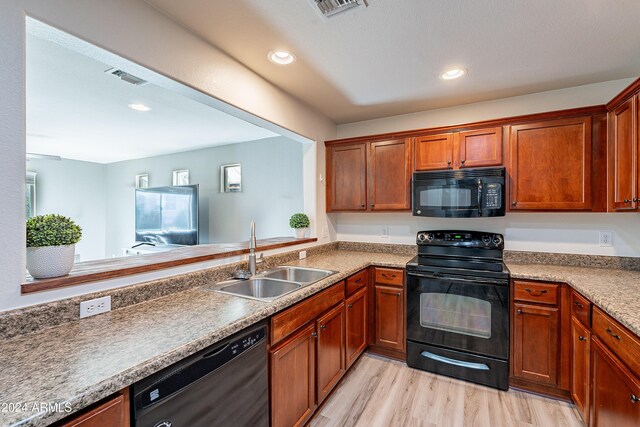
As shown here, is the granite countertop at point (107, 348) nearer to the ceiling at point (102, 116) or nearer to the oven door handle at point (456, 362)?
the oven door handle at point (456, 362)

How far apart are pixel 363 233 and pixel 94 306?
2619 millimetres

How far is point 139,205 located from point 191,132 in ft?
7.24

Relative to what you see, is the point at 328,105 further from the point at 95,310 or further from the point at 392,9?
the point at 95,310

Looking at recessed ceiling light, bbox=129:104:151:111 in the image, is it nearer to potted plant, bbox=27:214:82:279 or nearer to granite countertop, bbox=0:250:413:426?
potted plant, bbox=27:214:82:279

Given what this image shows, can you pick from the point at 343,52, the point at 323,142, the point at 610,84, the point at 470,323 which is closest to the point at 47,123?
the point at 323,142

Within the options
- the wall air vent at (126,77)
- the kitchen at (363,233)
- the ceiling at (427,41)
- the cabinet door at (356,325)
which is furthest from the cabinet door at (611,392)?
the wall air vent at (126,77)

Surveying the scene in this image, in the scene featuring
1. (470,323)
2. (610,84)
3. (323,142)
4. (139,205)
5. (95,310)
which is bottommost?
(470,323)

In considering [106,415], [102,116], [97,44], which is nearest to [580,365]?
[106,415]

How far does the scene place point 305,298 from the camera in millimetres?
1698

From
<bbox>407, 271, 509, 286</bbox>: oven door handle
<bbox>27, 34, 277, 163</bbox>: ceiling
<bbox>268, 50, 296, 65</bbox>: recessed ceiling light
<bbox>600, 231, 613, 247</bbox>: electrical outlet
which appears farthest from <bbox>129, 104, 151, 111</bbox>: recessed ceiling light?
<bbox>600, 231, 613, 247</bbox>: electrical outlet

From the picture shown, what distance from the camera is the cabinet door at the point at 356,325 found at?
7.51 feet

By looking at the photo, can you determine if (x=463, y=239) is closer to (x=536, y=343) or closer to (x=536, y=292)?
(x=536, y=292)

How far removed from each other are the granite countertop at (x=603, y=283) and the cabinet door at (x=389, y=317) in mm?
930

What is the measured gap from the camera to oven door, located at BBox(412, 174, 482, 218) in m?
2.43
